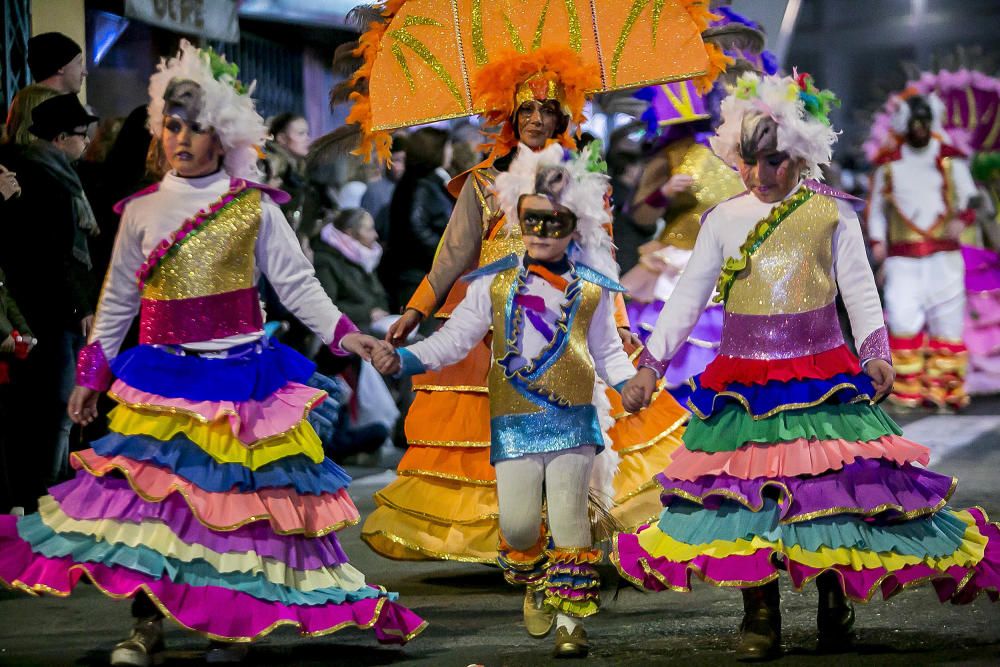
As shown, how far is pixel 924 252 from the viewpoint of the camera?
12859 mm

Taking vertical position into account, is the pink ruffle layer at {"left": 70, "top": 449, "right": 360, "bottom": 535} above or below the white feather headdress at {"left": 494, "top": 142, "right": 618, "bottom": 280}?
below

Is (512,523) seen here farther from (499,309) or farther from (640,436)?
(640,436)

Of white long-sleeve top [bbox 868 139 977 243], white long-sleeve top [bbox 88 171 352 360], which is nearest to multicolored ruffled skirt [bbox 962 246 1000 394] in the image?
white long-sleeve top [bbox 868 139 977 243]

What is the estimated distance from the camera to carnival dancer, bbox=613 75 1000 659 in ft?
16.0

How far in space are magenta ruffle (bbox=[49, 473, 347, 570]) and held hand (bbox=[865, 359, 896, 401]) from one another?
1.90 meters

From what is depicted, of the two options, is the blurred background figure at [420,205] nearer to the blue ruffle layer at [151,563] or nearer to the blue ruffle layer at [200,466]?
the blue ruffle layer at [200,466]

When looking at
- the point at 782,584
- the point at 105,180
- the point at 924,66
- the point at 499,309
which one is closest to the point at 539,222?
the point at 499,309

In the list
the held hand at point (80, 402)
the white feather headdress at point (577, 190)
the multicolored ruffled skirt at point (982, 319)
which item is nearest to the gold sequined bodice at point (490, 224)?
the white feather headdress at point (577, 190)

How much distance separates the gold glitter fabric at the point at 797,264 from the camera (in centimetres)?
516

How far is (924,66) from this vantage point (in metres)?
19.5

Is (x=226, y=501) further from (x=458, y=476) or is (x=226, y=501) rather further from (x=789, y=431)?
(x=789, y=431)

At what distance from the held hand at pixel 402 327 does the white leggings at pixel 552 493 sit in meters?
0.71

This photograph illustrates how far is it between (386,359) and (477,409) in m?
1.30

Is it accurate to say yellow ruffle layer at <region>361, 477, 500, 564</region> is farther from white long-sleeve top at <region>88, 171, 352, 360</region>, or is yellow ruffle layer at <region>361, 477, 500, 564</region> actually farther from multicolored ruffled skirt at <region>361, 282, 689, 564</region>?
white long-sleeve top at <region>88, 171, 352, 360</region>
